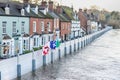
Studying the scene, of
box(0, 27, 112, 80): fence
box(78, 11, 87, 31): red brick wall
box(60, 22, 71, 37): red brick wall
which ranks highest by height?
box(78, 11, 87, 31): red brick wall

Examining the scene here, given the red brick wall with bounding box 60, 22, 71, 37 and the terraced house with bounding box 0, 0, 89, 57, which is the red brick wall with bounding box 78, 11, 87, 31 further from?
the terraced house with bounding box 0, 0, 89, 57

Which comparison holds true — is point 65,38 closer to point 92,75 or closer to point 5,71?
point 92,75

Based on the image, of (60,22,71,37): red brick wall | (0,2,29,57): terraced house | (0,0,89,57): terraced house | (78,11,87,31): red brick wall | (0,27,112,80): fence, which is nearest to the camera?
(0,27,112,80): fence

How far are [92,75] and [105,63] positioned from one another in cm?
1104

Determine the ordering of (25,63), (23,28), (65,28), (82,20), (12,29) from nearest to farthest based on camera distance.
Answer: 1. (25,63)
2. (12,29)
3. (23,28)
4. (65,28)
5. (82,20)

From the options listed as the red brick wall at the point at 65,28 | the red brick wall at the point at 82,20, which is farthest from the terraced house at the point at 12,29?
the red brick wall at the point at 82,20

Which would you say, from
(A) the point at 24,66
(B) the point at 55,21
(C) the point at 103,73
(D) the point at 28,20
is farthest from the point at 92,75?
(B) the point at 55,21

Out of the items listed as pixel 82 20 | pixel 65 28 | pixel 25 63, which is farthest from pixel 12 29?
pixel 82 20

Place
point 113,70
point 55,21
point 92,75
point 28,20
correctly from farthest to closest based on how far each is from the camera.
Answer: point 55,21, point 28,20, point 113,70, point 92,75

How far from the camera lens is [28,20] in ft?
165

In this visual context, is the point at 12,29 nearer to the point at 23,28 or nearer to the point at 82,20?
the point at 23,28

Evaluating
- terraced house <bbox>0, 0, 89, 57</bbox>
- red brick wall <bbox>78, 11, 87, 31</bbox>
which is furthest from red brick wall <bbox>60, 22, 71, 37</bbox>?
red brick wall <bbox>78, 11, 87, 31</bbox>

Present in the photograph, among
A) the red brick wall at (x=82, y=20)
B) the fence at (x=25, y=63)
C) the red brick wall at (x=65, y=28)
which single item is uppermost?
the red brick wall at (x=82, y=20)

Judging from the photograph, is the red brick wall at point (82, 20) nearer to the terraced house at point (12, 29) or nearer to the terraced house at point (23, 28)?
the terraced house at point (23, 28)
